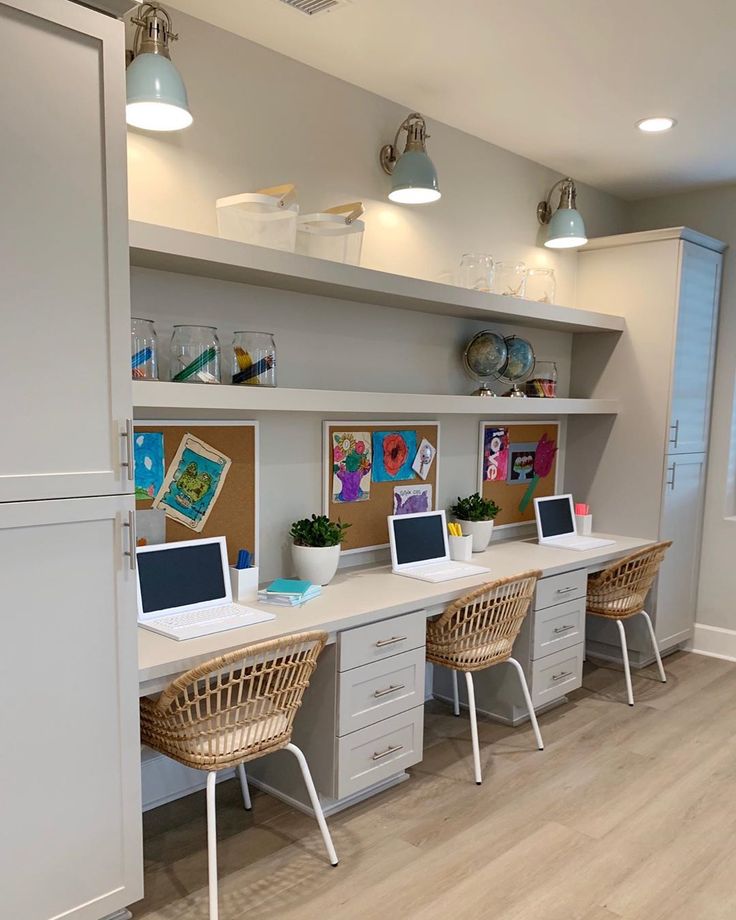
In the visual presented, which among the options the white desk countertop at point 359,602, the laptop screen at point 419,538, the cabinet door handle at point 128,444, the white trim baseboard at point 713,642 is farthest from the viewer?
the white trim baseboard at point 713,642

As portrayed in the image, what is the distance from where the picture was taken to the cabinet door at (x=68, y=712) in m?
1.68

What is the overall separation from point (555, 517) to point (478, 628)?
131cm

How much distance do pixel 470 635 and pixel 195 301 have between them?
1.49 metres

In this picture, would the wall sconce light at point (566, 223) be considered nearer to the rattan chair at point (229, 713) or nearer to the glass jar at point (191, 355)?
the glass jar at point (191, 355)

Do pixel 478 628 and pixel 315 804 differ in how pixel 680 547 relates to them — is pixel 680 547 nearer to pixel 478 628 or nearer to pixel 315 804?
pixel 478 628

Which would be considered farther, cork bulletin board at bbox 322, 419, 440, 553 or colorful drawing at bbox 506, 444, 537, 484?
colorful drawing at bbox 506, 444, 537, 484

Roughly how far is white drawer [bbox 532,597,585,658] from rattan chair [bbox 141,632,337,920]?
1.31 meters

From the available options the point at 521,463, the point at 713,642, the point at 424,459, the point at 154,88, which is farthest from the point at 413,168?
the point at 713,642

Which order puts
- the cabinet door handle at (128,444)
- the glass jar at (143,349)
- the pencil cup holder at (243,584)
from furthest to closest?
the pencil cup holder at (243,584)
the glass jar at (143,349)
the cabinet door handle at (128,444)

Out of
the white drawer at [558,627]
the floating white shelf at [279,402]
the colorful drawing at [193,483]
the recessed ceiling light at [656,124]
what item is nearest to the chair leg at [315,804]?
the colorful drawing at [193,483]

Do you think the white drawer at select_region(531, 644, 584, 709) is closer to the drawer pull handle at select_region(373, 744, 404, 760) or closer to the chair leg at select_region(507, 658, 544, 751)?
the chair leg at select_region(507, 658, 544, 751)

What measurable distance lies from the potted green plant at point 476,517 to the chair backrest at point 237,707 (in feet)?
4.85

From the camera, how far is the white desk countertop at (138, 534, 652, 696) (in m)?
1.99

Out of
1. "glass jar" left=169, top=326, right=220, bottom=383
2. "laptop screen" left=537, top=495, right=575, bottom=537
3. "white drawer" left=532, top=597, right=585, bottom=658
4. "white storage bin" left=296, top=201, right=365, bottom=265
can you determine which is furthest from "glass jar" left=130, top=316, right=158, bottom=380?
"laptop screen" left=537, top=495, right=575, bottom=537
